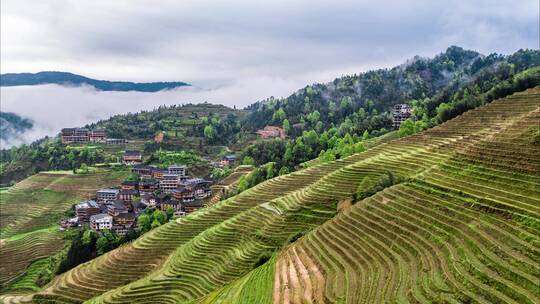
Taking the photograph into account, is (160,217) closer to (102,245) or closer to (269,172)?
(102,245)

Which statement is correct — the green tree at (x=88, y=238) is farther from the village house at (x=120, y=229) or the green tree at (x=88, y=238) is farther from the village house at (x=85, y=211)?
the village house at (x=85, y=211)

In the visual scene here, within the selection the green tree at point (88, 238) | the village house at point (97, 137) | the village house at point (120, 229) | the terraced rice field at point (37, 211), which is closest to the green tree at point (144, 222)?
the village house at point (120, 229)

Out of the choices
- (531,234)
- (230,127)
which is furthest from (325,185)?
(230,127)

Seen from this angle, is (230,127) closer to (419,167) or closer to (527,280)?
(419,167)

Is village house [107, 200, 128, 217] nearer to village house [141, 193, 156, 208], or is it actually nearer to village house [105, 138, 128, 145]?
village house [141, 193, 156, 208]

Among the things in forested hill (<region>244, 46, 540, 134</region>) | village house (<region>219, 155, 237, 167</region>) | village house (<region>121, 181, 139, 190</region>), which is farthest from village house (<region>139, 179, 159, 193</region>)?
forested hill (<region>244, 46, 540, 134</region>)

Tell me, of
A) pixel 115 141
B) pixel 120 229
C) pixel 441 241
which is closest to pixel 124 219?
pixel 120 229
